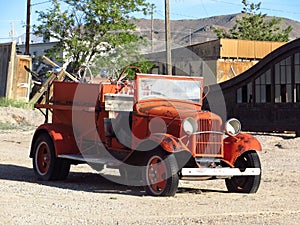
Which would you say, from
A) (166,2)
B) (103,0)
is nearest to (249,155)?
(166,2)

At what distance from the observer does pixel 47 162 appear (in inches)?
570

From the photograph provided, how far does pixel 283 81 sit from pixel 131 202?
20953mm

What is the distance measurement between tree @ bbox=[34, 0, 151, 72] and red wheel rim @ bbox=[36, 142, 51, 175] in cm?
2320

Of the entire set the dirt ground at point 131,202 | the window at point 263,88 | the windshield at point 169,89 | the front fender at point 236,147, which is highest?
the window at point 263,88

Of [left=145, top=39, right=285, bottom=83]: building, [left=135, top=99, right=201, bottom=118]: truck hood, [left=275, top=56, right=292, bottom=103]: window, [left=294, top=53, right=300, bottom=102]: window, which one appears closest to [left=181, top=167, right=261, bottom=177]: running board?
[left=135, top=99, right=201, bottom=118]: truck hood

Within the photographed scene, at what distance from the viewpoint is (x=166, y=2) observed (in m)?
29.0

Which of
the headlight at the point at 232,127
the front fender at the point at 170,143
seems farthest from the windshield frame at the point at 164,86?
the front fender at the point at 170,143

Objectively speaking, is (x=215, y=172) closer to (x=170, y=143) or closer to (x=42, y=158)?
(x=170, y=143)

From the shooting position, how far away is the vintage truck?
12000 millimetres

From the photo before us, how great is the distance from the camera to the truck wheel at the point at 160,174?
11641 millimetres

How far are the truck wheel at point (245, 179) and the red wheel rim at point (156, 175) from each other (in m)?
1.70

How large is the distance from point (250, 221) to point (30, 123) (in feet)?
78.7

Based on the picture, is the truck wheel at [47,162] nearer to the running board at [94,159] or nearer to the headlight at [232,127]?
the running board at [94,159]

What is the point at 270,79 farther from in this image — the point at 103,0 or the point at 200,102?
the point at 200,102
